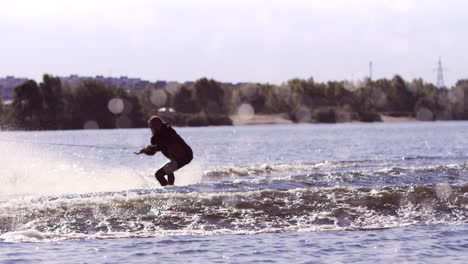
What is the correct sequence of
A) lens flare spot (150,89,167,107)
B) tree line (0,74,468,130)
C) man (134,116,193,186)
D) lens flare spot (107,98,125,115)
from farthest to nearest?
lens flare spot (150,89,167,107)
lens flare spot (107,98,125,115)
tree line (0,74,468,130)
man (134,116,193,186)

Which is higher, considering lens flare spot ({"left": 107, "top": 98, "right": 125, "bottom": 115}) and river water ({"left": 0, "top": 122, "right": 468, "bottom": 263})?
lens flare spot ({"left": 107, "top": 98, "right": 125, "bottom": 115})

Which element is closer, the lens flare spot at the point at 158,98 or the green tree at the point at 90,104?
the green tree at the point at 90,104

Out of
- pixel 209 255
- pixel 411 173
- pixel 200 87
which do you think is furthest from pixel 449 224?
pixel 200 87

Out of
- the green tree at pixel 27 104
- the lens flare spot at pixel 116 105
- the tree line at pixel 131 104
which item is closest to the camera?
the green tree at pixel 27 104

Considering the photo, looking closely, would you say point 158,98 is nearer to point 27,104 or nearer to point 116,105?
point 116,105

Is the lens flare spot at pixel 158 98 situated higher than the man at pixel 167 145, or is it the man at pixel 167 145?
the lens flare spot at pixel 158 98

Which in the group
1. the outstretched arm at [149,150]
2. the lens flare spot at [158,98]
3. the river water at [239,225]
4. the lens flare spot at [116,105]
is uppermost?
the lens flare spot at [158,98]

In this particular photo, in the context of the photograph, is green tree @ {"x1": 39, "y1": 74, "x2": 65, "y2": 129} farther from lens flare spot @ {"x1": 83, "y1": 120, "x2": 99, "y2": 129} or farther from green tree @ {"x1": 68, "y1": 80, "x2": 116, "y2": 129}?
lens flare spot @ {"x1": 83, "y1": 120, "x2": 99, "y2": 129}

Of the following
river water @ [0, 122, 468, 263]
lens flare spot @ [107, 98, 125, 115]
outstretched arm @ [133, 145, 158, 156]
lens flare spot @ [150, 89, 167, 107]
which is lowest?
river water @ [0, 122, 468, 263]

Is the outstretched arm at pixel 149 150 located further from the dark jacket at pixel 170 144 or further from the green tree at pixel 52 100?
the green tree at pixel 52 100

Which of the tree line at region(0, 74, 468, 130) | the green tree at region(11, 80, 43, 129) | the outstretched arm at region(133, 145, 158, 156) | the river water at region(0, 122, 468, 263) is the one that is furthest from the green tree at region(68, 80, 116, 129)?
the outstretched arm at region(133, 145, 158, 156)

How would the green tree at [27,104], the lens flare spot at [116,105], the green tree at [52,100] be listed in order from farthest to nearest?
1. the lens flare spot at [116,105]
2. the green tree at [52,100]
3. the green tree at [27,104]

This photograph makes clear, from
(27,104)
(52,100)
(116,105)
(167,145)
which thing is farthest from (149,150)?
(116,105)

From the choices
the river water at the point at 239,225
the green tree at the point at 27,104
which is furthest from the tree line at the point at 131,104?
the river water at the point at 239,225
